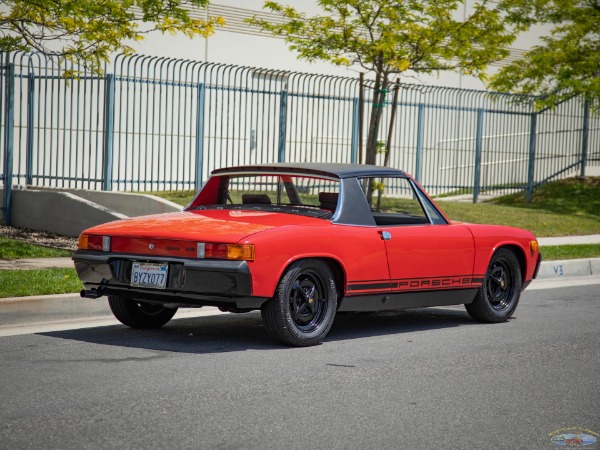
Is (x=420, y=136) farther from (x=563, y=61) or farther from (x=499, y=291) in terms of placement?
(x=499, y=291)

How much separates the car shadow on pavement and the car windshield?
3.46ft

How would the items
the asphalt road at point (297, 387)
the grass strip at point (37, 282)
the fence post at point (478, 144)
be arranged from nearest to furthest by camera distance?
the asphalt road at point (297, 387) → the grass strip at point (37, 282) → the fence post at point (478, 144)

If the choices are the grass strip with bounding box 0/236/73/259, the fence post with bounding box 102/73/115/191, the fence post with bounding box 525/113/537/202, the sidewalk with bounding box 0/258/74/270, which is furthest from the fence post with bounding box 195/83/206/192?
the fence post with bounding box 525/113/537/202

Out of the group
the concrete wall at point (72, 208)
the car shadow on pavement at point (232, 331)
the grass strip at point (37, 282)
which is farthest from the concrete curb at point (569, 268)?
the grass strip at point (37, 282)

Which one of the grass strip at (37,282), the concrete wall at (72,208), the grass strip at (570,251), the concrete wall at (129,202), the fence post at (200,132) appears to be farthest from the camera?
the fence post at (200,132)

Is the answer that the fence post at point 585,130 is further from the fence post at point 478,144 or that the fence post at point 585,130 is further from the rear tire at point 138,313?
the rear tire at point 138,313

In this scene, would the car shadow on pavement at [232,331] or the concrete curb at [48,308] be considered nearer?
the car shadow on pavement at [232,331]

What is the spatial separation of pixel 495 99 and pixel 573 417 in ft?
64.4

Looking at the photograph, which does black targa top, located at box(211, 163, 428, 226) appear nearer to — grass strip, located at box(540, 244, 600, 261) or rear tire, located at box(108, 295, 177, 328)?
rear tire, located at box(108, 295, 177, 328)

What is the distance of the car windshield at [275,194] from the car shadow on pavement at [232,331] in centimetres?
106

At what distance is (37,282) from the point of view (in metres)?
9.88

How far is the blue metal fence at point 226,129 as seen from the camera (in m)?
17.2

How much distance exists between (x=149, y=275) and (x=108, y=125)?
9.70m

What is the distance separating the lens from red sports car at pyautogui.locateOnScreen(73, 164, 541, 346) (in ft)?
24.3
